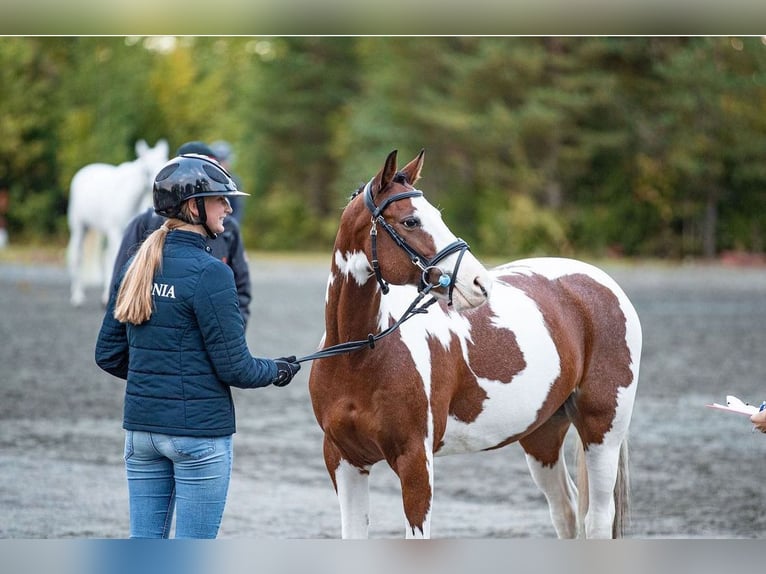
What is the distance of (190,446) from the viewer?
132 inches

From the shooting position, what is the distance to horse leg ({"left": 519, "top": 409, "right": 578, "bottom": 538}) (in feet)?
15.9

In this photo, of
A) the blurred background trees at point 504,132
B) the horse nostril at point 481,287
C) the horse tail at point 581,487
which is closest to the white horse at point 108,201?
the horse tail at point 581,487

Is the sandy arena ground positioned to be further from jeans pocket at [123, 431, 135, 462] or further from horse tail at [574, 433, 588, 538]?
jeans pocket at [123, 431, 135, 462]

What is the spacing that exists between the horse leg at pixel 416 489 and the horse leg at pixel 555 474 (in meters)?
1.16

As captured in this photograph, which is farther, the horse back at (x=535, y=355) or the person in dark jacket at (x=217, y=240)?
→ the person in dark jacket at (x=217, y=240)

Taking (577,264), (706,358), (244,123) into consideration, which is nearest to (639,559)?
(577,264)

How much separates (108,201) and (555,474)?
1094cm

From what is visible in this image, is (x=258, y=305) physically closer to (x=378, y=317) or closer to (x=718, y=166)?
(x=378, y=317)

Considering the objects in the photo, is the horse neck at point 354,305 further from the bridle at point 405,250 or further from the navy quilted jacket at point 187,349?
the navy quilted jacket at point 187,349

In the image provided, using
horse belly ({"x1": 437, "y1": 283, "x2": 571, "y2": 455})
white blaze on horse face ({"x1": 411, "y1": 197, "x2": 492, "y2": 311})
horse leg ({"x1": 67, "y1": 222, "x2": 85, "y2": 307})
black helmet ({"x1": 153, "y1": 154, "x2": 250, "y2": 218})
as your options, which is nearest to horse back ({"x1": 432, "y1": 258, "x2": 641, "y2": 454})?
horse belly ({"x1": 437, "y1": 283, "x2": 571, "y2": 455})

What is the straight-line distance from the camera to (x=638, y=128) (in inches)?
1015

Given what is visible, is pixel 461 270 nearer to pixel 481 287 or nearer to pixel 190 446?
pixel 481 287

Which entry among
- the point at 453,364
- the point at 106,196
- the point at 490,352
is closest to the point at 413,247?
the point at 453,364

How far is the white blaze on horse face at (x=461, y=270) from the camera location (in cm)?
366
